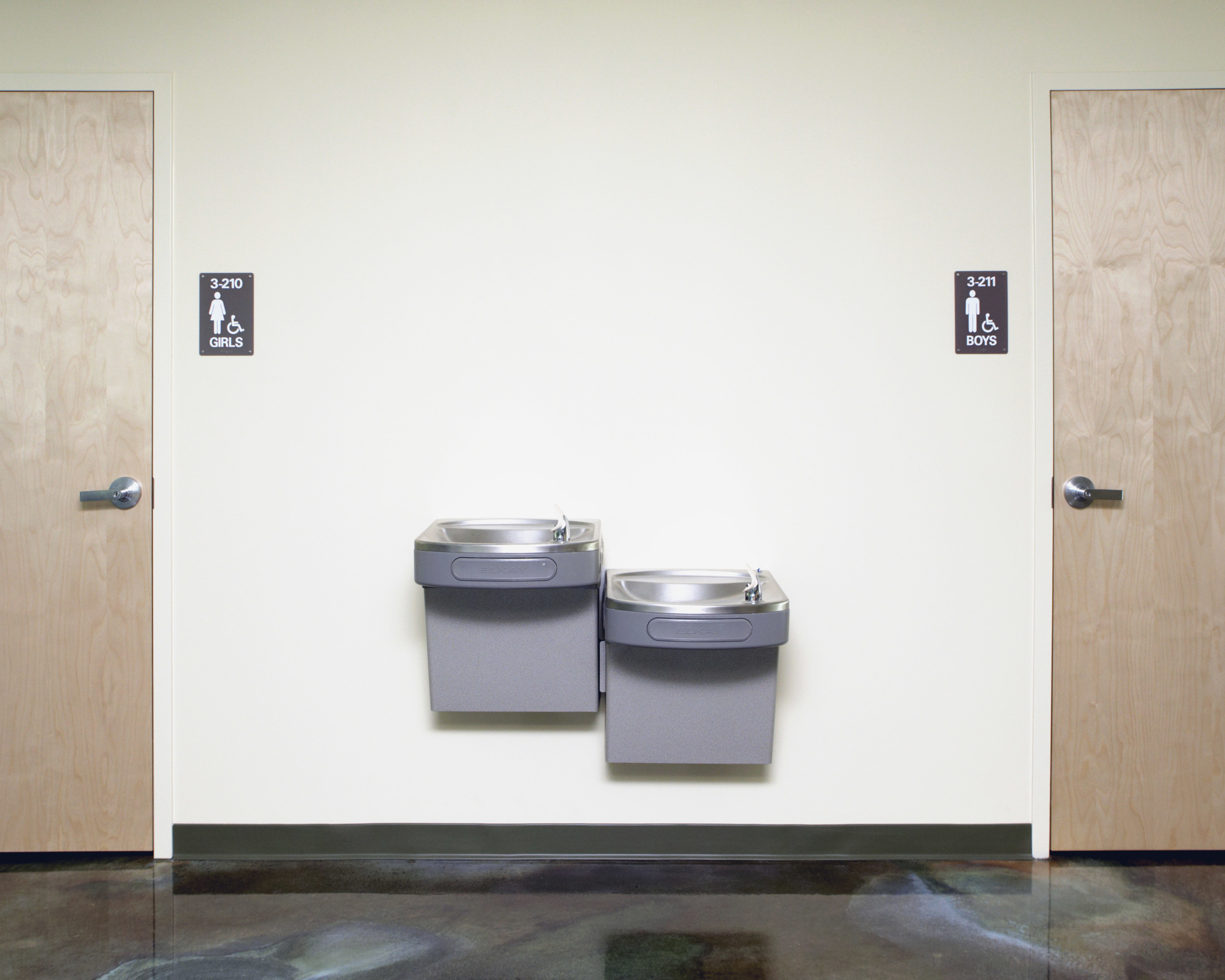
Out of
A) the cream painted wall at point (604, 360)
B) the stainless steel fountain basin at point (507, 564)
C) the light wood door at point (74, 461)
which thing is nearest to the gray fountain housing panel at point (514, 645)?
the stainless steel fountain basin at point (507, 564)

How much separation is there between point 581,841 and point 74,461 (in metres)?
1.77

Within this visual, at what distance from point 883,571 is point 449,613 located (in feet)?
3.94

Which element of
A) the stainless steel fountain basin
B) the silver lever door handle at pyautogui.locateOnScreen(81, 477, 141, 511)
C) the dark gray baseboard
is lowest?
the dark gray baseboard

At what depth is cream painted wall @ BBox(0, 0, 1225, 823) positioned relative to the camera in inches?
86.0

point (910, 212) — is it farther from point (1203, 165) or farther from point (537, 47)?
point (537, 47)

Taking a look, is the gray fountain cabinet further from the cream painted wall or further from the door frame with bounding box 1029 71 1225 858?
the door frame with bounding box 1029 71 1225 858

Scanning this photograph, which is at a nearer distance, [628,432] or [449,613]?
[449,613]

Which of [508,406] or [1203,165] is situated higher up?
[1203,165]

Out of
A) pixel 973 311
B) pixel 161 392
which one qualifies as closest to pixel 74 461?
pixel 161 392

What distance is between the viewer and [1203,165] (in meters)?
2.20

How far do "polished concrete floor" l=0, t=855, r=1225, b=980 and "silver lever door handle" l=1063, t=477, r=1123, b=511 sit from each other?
1.01 meters

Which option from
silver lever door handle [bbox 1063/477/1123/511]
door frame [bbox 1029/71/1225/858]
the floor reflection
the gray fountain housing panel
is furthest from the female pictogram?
silver lever door handle [bbox 1063/477/1123/511]

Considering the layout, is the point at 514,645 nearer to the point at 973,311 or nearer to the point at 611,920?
the point at 611,920

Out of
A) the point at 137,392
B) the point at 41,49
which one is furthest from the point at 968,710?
the point at 41,49
